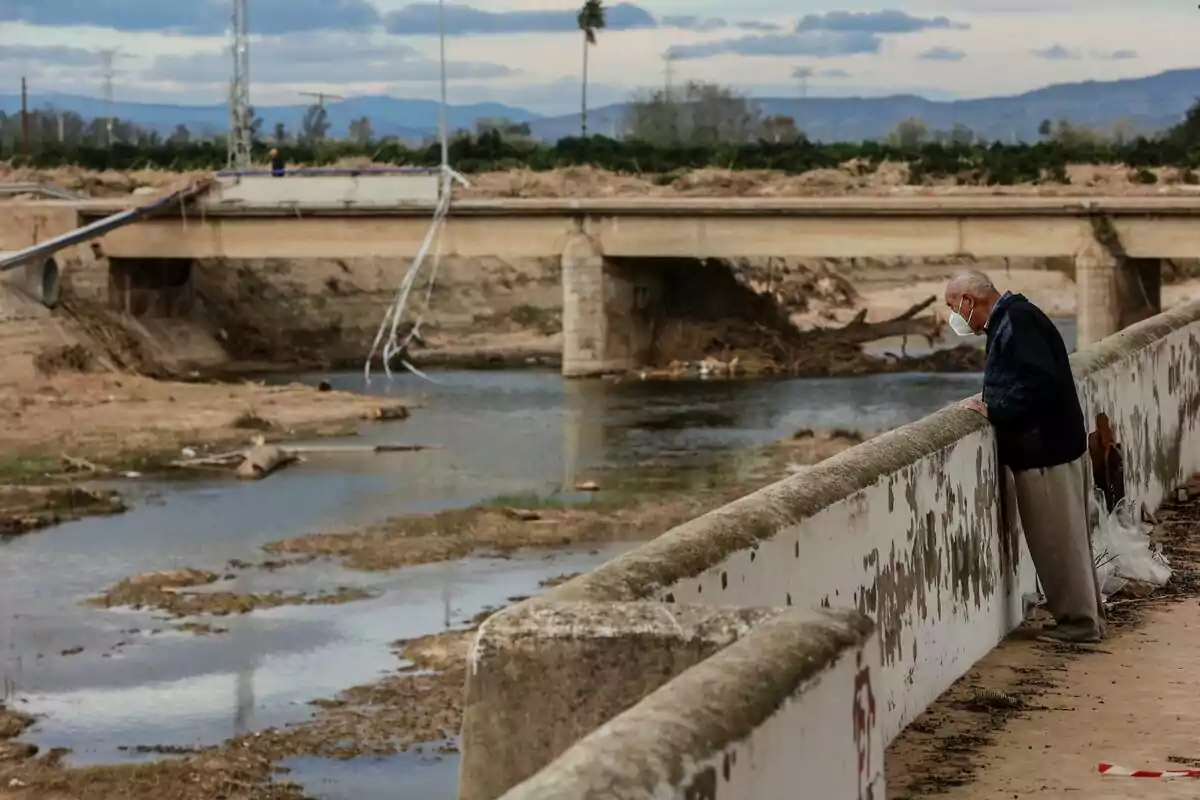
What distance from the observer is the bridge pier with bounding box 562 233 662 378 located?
177 feet

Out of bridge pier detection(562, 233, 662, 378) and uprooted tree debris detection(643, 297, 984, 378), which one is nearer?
bridge pier detection(562, 233, 662, 378)

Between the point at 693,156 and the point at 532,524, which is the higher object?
the point at 693,156

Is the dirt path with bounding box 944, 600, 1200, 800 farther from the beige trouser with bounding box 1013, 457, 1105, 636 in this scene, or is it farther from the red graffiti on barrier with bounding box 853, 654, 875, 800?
the red graffiti on barrier with bounding box 853, 654, 875, 800

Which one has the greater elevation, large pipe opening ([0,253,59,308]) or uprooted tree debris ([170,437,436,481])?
large pipe opening ([0,253,59,308])

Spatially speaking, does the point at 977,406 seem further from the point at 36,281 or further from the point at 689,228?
the point at 36,281

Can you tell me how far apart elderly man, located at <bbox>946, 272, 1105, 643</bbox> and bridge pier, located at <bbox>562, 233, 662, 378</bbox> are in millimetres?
42731

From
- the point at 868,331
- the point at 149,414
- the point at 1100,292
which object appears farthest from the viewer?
the point at 868,331

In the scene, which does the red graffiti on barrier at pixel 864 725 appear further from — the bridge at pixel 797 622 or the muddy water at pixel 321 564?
the muddy water at pixel 321 564

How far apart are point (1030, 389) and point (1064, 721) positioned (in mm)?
1774

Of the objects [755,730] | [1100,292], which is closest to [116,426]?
[1100,292]

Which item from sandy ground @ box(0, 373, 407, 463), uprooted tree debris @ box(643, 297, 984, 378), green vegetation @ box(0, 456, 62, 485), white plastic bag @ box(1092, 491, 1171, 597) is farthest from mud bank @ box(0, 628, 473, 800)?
uprooted tree debris @ box(643, 297, 984, 378)

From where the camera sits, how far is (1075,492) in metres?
10.8

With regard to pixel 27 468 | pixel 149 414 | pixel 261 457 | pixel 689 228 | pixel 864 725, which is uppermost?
pixel 864 725

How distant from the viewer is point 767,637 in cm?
583
